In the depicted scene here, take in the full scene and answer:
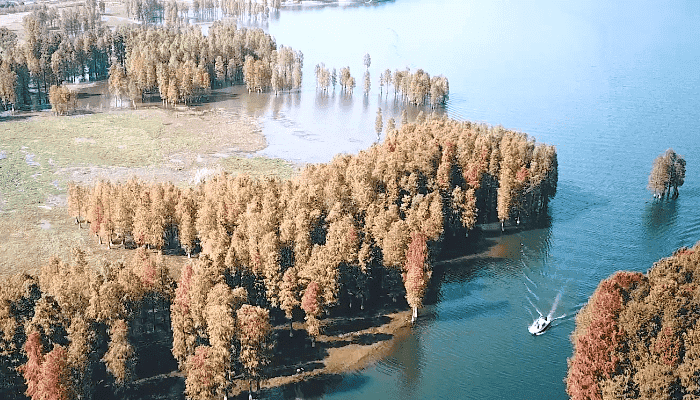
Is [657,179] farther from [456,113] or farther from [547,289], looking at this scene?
[456,113]

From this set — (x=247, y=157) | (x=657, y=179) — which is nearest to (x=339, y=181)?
(x=247, y=157)

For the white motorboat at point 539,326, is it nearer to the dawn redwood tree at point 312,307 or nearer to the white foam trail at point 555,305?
the white foam trail at point 555,305

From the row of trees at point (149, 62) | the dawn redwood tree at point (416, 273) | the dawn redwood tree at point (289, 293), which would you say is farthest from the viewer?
the row of trees at point (149, 62)

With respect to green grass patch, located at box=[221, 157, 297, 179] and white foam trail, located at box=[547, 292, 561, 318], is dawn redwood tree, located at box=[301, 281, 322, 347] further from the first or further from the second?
green grass patch, located at box=[221, 157, 297, 179]

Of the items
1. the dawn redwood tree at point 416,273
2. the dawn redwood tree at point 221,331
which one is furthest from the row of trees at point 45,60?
the dawn redwood tree at point 416,273

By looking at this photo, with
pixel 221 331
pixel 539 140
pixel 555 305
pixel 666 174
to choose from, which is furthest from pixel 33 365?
pixel 539 140
